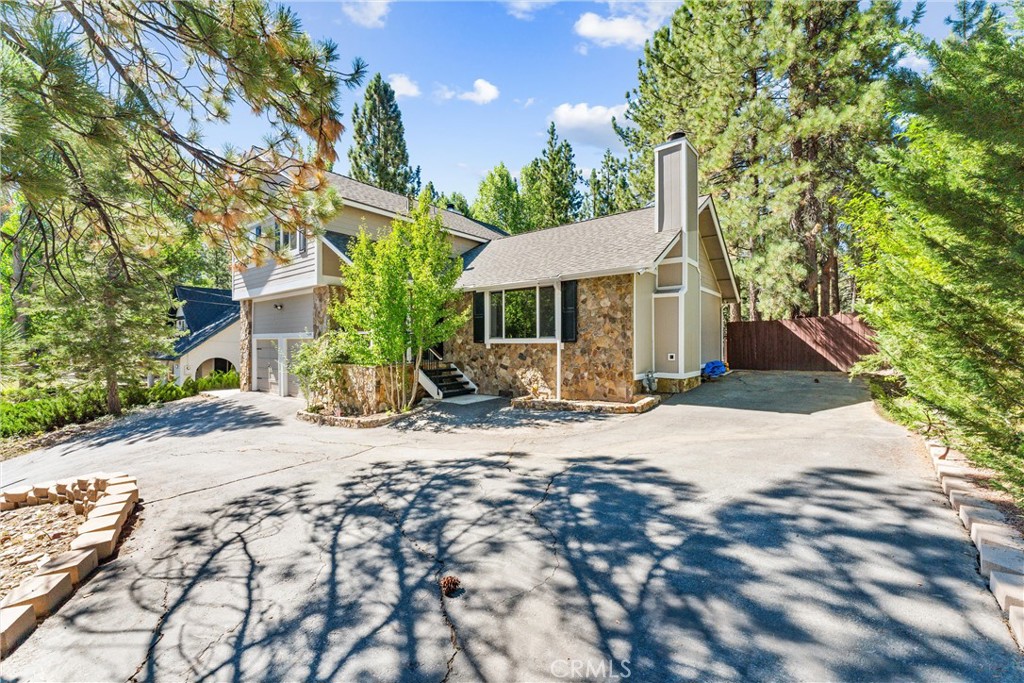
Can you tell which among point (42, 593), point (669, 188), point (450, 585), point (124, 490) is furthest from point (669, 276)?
point (42, 593)

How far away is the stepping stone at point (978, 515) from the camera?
333cm

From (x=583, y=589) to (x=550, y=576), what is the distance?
0.87 ft

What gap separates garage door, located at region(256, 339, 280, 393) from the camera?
1516cm

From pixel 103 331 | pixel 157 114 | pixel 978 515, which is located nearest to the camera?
pixel 978 515

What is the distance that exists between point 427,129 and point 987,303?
31.9ft

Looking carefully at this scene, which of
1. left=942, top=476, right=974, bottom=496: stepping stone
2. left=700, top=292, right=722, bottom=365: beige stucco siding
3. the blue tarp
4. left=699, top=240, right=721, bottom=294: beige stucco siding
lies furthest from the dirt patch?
left=699, top=240, right=721, bottom=294: beige stucco siding

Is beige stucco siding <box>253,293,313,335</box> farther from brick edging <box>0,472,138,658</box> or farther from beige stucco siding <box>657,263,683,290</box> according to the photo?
beige stucco siding <box>657,263,683,290</box>

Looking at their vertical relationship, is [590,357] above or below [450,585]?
above

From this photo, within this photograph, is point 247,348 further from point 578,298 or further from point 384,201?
point 578,298

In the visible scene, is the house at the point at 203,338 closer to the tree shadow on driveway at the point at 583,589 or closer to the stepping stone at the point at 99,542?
the stepping stone at the point at 99,542

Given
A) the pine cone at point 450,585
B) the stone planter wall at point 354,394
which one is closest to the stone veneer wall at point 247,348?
the stone planter wall at point 354,394

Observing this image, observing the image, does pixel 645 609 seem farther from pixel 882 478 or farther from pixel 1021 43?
pixel 1021 43

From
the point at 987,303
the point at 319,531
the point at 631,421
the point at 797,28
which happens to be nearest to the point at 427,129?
the point at 631,421

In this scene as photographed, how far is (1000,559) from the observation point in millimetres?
2830
